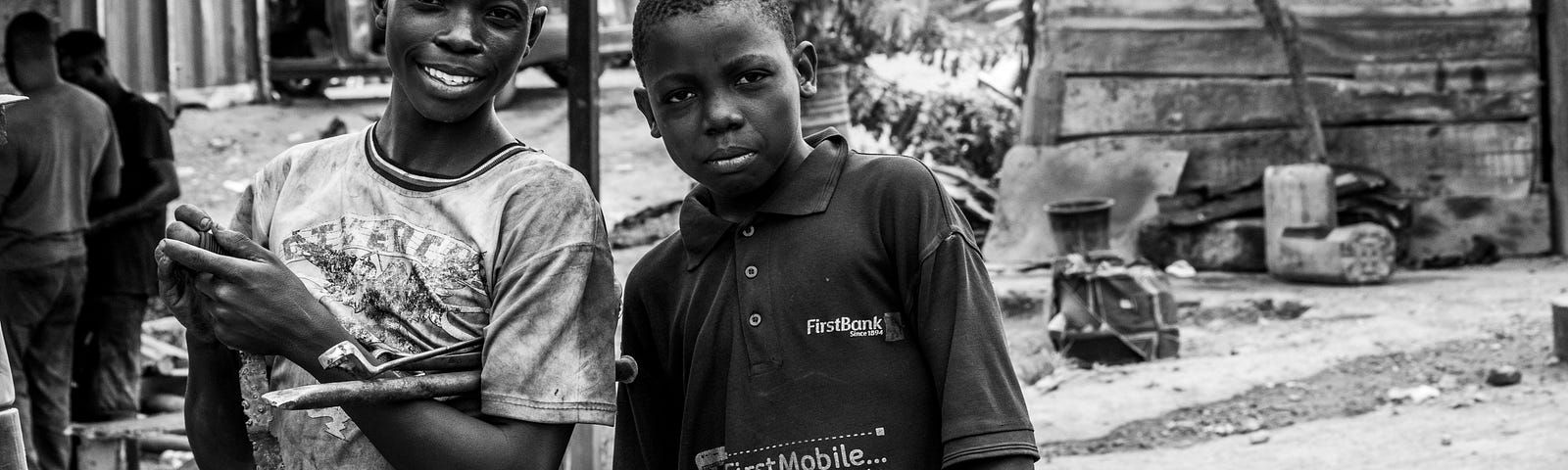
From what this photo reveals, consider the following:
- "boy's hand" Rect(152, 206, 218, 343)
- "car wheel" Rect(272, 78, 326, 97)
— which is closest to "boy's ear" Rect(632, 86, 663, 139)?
"boy's hand" Rect(152, 206, 218, 343)

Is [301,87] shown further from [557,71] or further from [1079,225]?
[1079,225]

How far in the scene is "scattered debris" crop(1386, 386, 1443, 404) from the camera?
598 centimetres

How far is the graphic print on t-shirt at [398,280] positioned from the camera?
1.62 meters

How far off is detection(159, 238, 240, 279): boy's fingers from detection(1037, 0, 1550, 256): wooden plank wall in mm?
8834

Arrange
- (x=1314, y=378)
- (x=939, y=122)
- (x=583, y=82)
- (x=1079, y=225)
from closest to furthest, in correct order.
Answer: (x=583, y=82), (x=1314, y=378), (x=1079, y=225), (x=939, y=122)

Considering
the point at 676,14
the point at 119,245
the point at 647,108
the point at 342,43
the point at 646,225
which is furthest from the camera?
the point at 342,43

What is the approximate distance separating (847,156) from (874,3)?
9.12 m

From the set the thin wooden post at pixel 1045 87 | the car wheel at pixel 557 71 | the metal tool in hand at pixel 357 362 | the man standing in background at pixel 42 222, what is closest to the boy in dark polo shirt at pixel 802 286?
the metal tool in hand at pixel 357 362

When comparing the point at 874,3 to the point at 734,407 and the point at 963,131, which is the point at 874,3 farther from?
the point at 734,407

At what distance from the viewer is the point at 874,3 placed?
1096 cm

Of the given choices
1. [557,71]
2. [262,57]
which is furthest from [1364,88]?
[262,57]

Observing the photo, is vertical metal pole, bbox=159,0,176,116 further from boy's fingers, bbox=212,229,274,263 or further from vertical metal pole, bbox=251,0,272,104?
boy's fingers, bbox=212,229,274,263

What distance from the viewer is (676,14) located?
1878 mm

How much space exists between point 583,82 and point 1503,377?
388 cm
